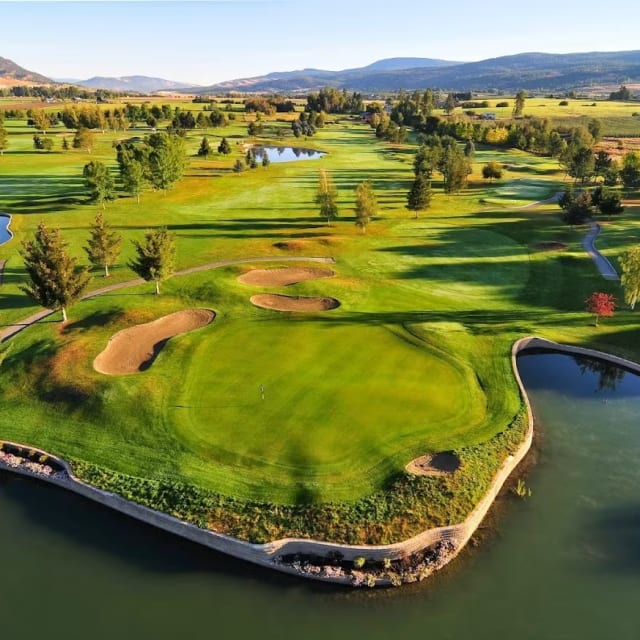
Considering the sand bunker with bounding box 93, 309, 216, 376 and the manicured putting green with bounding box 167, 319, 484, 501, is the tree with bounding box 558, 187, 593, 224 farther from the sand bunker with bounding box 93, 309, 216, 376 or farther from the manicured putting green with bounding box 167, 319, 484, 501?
the sand bunker with bounding box 93, 309, 216, 376

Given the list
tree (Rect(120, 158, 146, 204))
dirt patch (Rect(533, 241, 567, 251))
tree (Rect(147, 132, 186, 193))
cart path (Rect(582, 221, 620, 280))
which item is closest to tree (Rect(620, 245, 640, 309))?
cart path (Rect(582, 221, 620, 280))

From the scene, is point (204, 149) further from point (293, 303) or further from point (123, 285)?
point (293, 303)

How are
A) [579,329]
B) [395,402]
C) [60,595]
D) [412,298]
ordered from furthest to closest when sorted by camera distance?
[412,298] → [579,329] → [395,402] → [60,595]

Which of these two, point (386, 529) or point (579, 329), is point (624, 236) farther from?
point (386, 529)

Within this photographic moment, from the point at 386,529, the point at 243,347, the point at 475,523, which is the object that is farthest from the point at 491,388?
the point at 243,347

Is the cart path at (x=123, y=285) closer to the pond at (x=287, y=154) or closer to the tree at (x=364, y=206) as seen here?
the tree at (x=364, y=206)
